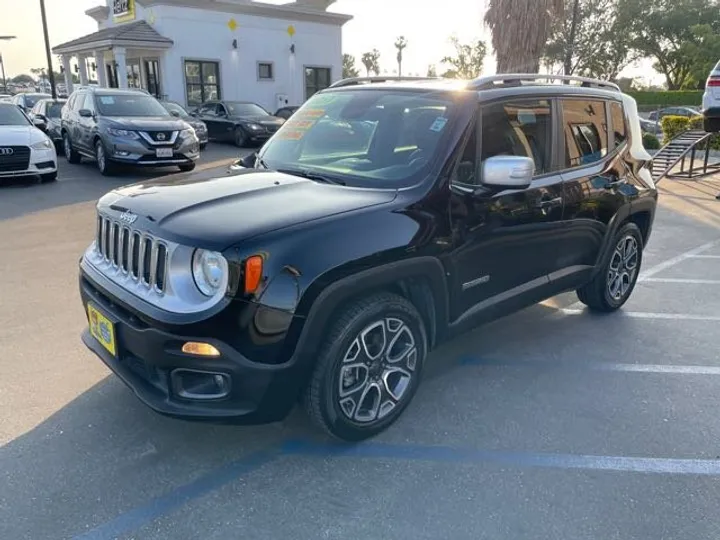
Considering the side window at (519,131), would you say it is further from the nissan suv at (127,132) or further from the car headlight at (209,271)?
the nissan suv at (127,132)

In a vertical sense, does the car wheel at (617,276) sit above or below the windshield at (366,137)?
below

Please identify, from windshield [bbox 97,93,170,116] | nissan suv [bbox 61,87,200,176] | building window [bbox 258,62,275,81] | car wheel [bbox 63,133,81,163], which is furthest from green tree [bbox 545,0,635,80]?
car wheel [bbox 63,133,81,163]

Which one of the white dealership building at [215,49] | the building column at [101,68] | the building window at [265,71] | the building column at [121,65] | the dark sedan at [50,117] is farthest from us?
the building window at [265,71]

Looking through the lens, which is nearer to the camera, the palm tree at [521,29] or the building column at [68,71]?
the palm tree at [521,29]

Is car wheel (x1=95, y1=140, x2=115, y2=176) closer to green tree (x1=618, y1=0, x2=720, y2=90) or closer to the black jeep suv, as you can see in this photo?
the black jeep suv

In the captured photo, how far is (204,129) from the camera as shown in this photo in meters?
16.8

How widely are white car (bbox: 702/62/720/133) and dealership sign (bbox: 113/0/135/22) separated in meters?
21.5

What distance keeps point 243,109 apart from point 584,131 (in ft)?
52.2

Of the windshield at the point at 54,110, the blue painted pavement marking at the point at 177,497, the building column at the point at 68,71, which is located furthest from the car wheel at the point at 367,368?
the building column at the point at 68,71

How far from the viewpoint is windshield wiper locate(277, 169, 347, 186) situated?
3.38 m

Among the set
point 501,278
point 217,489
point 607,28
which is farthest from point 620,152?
point 607,28

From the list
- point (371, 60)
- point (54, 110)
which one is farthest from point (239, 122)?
point (371, 60)

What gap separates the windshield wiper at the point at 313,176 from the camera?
3.38 metres

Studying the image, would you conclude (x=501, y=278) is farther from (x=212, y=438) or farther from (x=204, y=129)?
(x=204, y=129)
